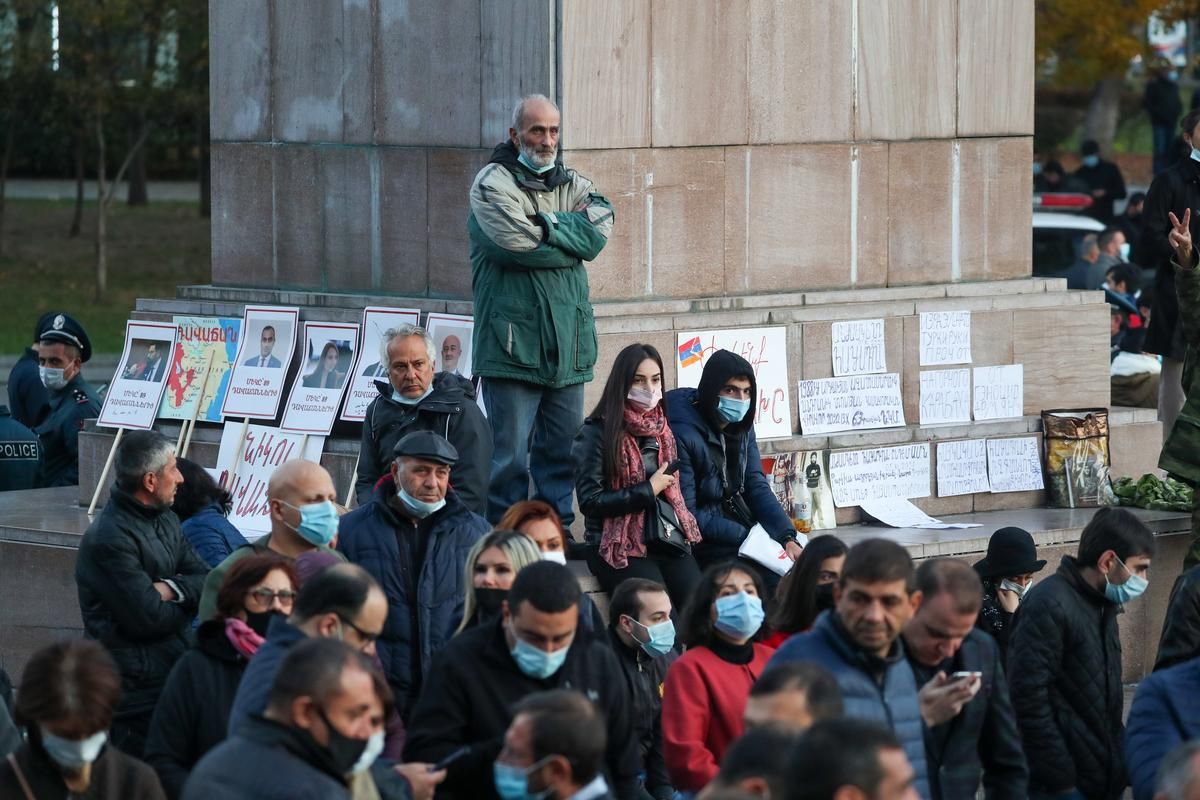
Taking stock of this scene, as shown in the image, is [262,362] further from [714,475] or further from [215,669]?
[215,669]

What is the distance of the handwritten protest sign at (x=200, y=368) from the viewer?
1208cm

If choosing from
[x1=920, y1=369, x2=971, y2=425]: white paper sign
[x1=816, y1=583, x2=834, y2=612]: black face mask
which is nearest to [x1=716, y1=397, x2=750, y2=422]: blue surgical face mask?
[x1=816, y1=583, x2=834, y2=612]: black face mask

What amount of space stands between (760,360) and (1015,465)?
1747mm

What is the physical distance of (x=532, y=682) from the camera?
6.55 m

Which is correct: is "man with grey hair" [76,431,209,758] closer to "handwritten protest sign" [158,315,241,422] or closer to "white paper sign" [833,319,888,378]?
"handwritten protest sign" [158,315,241,422]

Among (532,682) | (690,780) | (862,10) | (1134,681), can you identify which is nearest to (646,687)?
(690,780)

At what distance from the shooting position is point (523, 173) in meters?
10.1

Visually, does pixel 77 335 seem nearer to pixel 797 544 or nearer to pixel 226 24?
pixel 226 24

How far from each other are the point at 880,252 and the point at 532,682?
647cm

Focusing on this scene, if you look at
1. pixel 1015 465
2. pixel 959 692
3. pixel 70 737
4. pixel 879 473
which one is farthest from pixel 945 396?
pixel 70 737

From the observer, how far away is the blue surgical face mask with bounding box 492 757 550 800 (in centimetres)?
540

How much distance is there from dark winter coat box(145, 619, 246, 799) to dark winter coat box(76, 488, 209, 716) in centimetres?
136

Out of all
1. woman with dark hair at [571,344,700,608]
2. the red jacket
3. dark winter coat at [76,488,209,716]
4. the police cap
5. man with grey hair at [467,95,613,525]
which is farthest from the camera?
the police cap

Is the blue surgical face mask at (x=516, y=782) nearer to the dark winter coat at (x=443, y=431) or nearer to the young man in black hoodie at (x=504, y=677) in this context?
the young man in black hoodie at (x=504, y=677)
